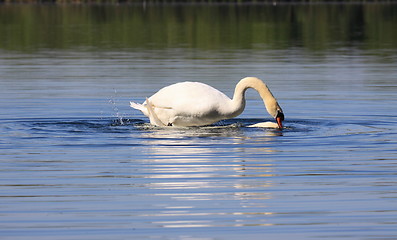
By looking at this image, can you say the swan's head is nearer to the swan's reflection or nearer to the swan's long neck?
the swan's long neck

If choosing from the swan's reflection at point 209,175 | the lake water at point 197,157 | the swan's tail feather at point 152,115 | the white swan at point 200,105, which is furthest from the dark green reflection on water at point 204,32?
the swan's reflection at point 209,175

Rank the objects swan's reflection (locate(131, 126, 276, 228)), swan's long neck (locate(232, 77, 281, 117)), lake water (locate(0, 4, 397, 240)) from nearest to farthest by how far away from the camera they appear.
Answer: lake water (locate(0, 4, 397, 240))
swan's reflection (locate(131, 126, 276, 228))
swan's long neck (locate(232, 77, 281, 117))

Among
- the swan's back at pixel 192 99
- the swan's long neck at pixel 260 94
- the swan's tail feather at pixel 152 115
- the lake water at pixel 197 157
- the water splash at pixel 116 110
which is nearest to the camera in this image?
the lake water at pixel 197 157

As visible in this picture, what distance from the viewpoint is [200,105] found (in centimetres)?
1805

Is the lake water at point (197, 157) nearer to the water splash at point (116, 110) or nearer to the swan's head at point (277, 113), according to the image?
the water splash at point (116, 110)

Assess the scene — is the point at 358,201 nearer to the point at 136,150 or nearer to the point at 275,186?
the point at 275,186

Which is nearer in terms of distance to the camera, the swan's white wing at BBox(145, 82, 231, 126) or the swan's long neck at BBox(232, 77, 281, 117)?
the swan's white wing at BBox(145, 82, 231, 126)

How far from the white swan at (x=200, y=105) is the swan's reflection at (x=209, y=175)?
28cm

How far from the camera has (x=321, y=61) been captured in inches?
1428

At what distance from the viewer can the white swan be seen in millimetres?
18125

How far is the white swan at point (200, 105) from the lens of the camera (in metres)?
18.1

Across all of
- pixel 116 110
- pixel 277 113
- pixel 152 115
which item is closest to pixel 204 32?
pixel 116 110

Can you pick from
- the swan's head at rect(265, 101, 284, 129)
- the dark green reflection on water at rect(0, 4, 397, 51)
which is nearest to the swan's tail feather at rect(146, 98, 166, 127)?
the swan's head at rect(265, 101, 284, 129)

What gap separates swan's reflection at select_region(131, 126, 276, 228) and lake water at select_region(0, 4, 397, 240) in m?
0.02
